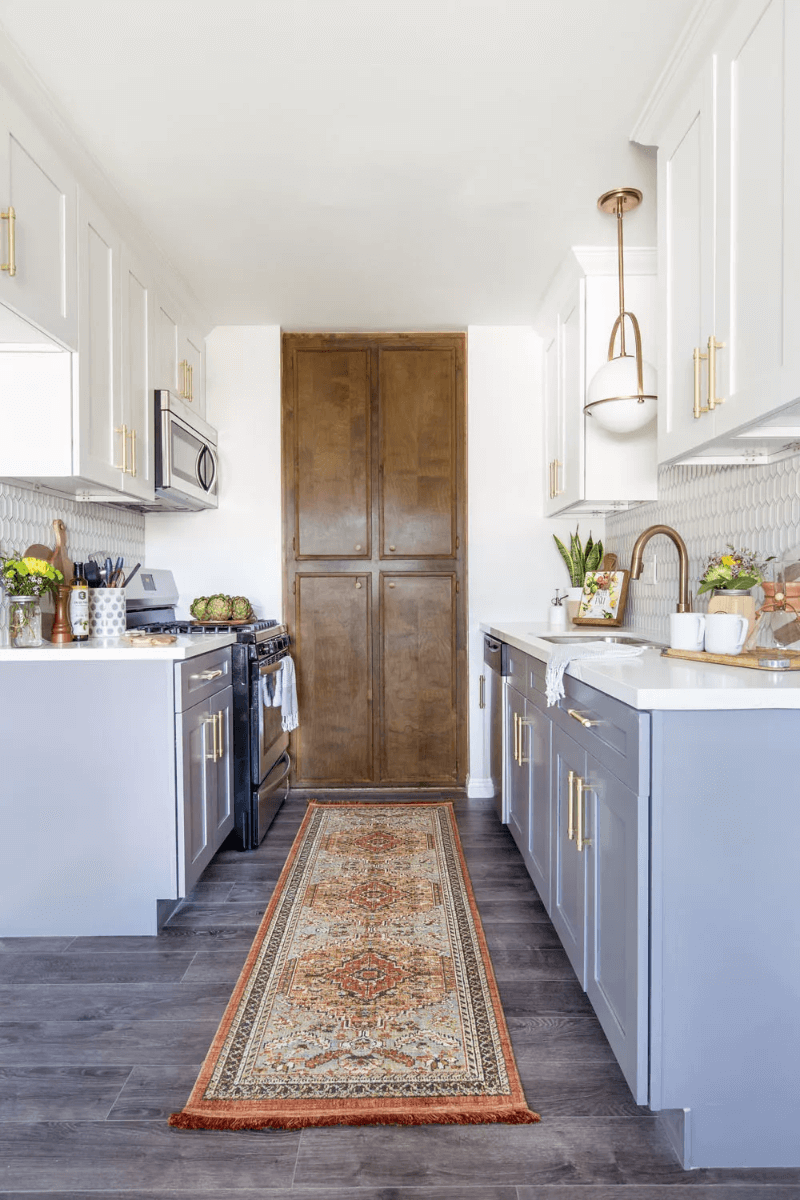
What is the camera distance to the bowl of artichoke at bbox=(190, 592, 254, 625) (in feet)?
11.7

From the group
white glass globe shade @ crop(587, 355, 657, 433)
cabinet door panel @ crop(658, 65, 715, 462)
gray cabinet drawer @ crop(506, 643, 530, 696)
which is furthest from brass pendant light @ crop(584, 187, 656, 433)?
gray cabinet drawer @ crop(506, 643, 530, 696)

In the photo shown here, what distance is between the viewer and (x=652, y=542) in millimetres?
3074

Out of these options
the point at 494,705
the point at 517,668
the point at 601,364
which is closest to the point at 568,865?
the point at 517,668

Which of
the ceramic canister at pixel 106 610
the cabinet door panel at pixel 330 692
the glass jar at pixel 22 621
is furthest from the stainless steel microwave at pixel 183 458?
the glass jar at pixel 22 621

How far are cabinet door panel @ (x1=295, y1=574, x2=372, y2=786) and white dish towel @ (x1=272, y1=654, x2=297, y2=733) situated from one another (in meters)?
0.38

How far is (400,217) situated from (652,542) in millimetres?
1610

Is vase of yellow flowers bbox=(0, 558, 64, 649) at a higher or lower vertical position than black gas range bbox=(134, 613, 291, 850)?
higher

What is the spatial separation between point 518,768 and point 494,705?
0.74 m

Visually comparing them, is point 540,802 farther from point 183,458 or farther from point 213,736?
point 183,458

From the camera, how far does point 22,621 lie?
2.42 metres

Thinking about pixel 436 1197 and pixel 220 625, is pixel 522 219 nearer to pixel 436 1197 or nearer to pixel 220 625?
pixel 220 625

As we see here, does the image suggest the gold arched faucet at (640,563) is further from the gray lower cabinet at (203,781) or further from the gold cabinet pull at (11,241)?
Answer: the gold cabinet pull at (11,241)

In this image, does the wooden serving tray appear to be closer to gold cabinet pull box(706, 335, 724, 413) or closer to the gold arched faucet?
the gold arched faucet

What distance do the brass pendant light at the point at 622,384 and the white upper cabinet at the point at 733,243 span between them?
0.42 meters
